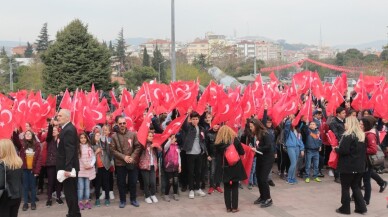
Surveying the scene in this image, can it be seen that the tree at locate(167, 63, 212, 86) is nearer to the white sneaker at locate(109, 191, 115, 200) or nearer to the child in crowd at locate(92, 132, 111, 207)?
the white sneaker at locate(109, 191, 115, 200)

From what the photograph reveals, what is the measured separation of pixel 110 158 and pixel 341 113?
5074 mm

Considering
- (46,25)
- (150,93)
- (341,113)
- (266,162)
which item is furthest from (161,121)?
(46,25)

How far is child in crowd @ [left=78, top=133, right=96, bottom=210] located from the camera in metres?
7.88

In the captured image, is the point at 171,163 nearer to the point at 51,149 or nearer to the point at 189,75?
the point at 51,149

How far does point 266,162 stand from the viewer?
8.02 m

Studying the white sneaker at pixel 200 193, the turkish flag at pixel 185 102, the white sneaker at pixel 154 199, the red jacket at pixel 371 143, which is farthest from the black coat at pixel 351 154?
the white sneaker at pixel 154 199

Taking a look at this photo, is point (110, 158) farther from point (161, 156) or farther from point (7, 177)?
point (7, 177)

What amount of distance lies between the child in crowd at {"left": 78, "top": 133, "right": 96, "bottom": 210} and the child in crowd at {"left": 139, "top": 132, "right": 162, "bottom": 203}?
919 mm

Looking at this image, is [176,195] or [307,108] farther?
[307,108]

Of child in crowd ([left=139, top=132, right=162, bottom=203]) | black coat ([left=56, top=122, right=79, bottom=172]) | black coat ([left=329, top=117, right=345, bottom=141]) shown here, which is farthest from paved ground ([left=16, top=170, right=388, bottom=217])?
black coat ([left=56, top=122, right=79, bottom=172])

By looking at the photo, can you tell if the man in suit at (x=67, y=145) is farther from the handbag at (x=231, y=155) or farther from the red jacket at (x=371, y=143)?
the red jacket at (x=371, y=143)

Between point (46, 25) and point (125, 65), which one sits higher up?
point (46, 25)

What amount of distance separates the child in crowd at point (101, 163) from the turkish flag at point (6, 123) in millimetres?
1476

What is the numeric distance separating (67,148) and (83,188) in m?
1.82
